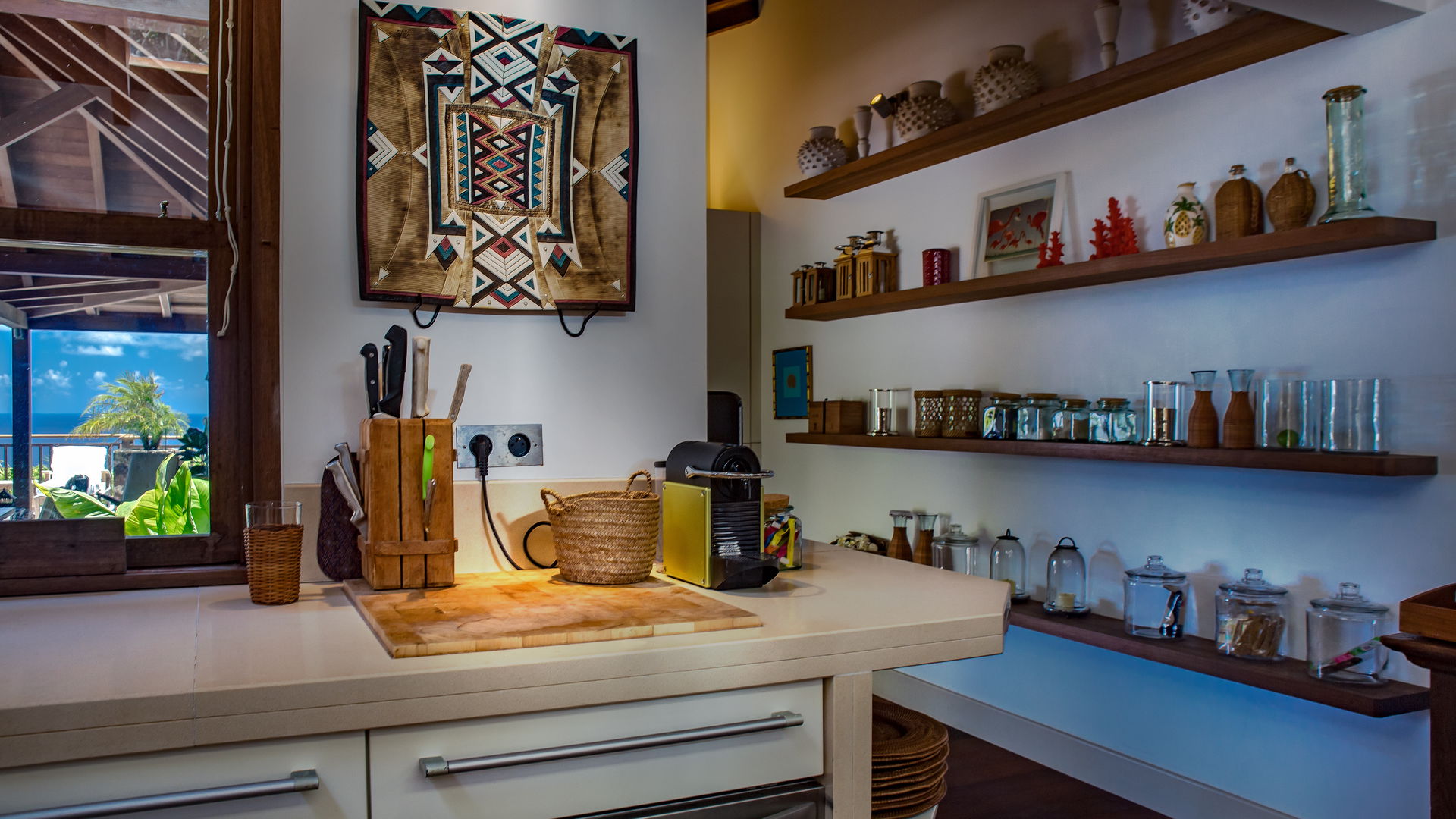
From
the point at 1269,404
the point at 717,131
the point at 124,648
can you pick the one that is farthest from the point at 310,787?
the point at 717,131

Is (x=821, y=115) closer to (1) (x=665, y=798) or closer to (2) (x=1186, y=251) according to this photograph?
(2) (x=1186, y=251)

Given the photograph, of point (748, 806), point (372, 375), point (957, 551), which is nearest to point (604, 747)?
point (748, 806)

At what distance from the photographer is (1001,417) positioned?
11.3 feet

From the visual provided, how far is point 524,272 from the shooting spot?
1994 millimetres

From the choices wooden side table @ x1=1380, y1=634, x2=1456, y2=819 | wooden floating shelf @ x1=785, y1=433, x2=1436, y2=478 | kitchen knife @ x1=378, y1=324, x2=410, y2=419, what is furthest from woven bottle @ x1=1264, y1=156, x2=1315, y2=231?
kitchen knife @ x1=378, y1=324, x2=410, y2=419

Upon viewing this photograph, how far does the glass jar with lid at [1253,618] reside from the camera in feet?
8.54

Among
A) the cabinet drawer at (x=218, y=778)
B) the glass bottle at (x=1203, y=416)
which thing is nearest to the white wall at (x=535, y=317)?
the cabinet drawer at (x=218, y=778)

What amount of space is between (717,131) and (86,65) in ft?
14.2

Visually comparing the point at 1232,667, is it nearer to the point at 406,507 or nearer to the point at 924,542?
the point at 924,542

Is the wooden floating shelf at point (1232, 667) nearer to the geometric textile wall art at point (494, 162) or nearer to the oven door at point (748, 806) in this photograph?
the oven door at point (748, 806)

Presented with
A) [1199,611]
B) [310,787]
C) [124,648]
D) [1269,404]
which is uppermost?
[1269,404]

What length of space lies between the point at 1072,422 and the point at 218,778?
2.74 m

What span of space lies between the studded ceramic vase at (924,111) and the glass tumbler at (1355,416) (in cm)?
181

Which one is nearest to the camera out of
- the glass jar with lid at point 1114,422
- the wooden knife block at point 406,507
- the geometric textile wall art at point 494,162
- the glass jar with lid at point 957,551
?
the wooden knife block at point 406,507
